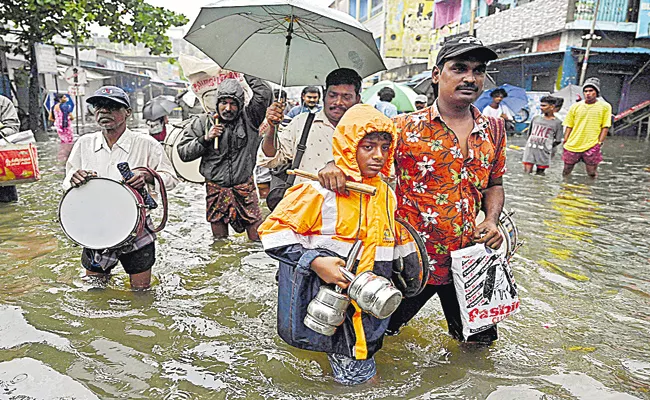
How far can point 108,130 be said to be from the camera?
3857 mm

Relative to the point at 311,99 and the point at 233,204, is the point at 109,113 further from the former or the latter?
the point at 311,99

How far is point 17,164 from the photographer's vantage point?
249 inches

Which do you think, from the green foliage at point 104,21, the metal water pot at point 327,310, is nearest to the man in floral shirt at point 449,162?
the metal water pot at point 327,310

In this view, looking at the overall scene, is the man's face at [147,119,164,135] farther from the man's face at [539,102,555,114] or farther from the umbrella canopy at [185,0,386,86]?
the man's face at [539,102,555,114]

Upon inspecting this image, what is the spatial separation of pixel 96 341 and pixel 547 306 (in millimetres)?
3454

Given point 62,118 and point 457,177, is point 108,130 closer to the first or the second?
point 457,177

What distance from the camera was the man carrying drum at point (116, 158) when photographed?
3.76m

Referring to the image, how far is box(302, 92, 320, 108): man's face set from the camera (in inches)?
258

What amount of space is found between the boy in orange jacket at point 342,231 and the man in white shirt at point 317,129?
118cm

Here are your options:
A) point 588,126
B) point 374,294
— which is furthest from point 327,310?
point 588,126

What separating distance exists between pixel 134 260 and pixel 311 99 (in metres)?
3.39

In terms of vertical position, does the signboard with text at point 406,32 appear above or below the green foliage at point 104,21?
above

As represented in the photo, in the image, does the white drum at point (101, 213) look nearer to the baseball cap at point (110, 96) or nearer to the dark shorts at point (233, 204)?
the baseball cap at point (110, 96)

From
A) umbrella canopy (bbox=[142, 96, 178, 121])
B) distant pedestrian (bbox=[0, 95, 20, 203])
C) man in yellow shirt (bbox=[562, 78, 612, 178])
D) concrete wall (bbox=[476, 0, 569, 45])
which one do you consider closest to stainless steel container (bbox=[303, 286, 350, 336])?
distant pedestrian (bbox=[0, 95, 20, 203])
